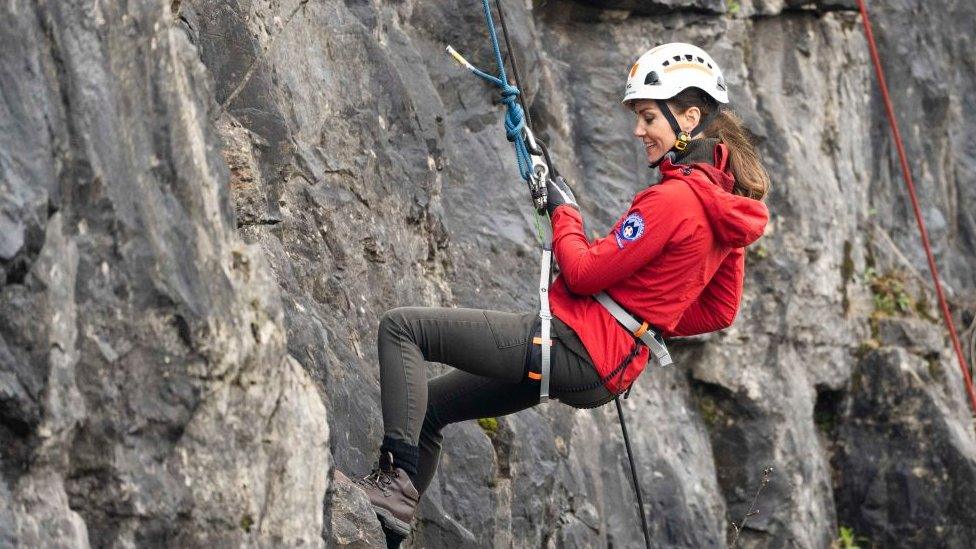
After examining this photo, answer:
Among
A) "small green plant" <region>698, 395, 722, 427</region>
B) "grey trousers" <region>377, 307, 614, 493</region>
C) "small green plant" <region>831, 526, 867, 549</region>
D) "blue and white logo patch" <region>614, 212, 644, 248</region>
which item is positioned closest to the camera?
"blue and white logo patch" <region>614, 212, 644, 248</region>

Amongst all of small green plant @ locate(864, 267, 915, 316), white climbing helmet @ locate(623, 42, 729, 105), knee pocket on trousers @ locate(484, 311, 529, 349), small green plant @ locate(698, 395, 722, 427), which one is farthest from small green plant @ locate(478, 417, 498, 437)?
small green plant @ locate(864, 267, 915, 316)

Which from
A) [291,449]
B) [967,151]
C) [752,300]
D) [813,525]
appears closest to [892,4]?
[967,151]

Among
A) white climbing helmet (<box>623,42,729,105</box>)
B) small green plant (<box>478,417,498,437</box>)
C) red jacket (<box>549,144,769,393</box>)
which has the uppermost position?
white climbing helmet (<box>623,42,729,105</box>)

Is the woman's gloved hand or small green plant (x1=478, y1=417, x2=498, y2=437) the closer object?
the woman's gloved hand

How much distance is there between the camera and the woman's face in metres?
5.95

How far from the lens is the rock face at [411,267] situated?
433 cm

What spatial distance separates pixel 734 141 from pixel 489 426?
9.18 feet

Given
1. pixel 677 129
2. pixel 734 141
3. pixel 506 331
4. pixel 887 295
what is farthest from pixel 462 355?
pixel 887 295

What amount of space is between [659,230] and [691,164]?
1.35 ft

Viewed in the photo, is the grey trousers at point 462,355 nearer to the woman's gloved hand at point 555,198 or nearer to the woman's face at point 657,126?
the woman's gloved hand at point 555,198

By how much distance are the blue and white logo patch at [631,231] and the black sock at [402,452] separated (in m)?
1.27

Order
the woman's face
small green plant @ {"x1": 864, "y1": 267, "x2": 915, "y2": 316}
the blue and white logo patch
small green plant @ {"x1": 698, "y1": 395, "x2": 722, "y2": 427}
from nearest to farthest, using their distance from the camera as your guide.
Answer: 1. the blue and white logo patch
2. the woman's face
3. small green plant @ {"x1": 698, "y1": 395, "x2": 722, "y2": 427}
4. small green plant @ {"x1": 864, "y1": 267, "x2": 915, "y2": 316}

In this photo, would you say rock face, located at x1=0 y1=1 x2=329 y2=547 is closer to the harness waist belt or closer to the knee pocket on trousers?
the knee pocket on trousers

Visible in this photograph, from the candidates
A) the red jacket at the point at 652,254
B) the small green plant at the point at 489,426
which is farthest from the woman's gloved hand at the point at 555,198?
the small green plant at the point at 489,426
